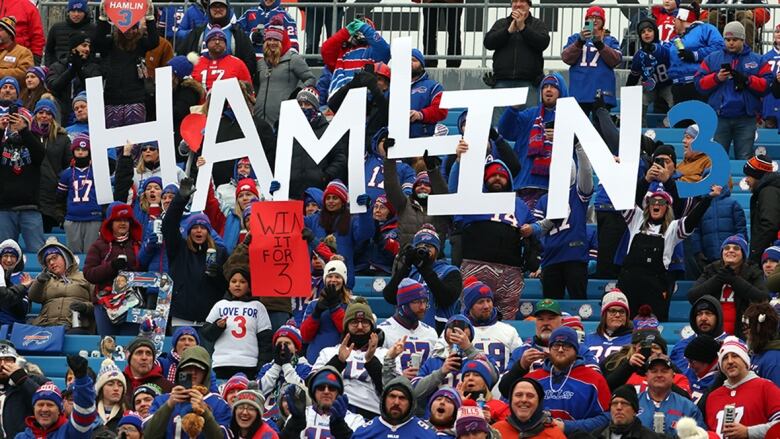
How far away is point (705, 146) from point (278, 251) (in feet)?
12.1

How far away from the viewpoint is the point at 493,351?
18828 millimetres

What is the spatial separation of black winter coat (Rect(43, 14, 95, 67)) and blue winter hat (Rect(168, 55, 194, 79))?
154 centimetres

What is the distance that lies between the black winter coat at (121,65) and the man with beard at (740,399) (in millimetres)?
7998

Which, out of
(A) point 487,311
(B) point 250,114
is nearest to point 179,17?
(B) point 250,114

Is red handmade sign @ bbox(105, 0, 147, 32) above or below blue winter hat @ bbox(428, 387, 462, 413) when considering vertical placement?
above

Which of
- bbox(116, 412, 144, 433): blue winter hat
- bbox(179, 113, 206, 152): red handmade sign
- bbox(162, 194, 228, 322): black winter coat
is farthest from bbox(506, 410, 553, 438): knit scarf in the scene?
bbox(179, 113, 206, 152): red handmade sign

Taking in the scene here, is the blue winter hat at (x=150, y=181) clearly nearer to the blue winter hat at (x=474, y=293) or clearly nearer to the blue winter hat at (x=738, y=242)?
the blue winter hat at (x=474, y=293)

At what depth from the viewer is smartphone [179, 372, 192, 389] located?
58.8 feet

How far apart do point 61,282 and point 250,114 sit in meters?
2.45

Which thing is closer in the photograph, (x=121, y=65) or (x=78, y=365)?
(x=78, y=365)

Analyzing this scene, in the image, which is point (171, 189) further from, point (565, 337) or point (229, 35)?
point (565, 337)

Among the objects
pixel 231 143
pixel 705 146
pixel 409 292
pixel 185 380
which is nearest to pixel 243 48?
pixel 231 143

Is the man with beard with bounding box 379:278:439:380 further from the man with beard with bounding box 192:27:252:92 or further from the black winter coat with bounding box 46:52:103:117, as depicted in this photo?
the black winter coat with bounding box 46:52:103:117

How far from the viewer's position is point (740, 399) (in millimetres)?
17641
